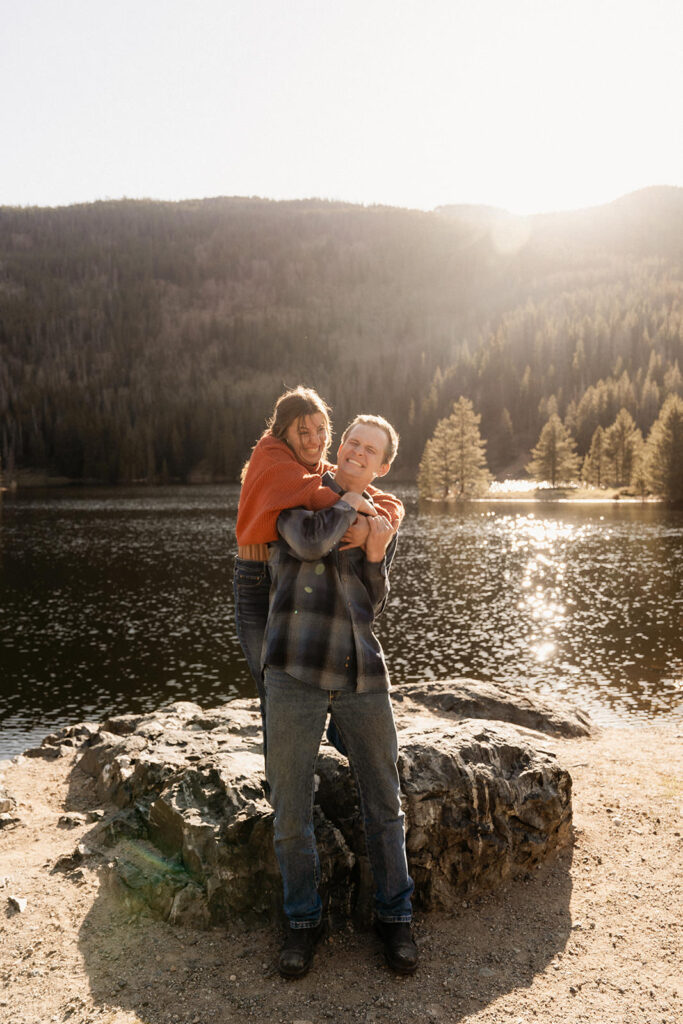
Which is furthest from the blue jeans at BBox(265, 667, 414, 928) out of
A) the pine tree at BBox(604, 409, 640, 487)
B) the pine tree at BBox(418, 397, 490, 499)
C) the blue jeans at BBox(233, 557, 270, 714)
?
the pine tree at BBox(604, 409, 640, 487)

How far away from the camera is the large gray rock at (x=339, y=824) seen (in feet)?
19.1

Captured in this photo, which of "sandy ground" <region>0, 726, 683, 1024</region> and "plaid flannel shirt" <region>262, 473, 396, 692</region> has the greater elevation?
"plaid flannel shirt" <region>262, 473, 396, 692</region>

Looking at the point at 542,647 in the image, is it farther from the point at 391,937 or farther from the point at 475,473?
the point at 475,473

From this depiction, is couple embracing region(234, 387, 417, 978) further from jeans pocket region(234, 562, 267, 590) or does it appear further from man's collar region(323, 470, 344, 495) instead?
jeans pocket region(234, 562, 267, 590)

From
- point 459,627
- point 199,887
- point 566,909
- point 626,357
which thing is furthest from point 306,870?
point 626,357

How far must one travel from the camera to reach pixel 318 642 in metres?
4.93

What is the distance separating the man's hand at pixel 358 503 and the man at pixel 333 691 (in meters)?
0.05

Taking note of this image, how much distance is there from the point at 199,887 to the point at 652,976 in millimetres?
3538

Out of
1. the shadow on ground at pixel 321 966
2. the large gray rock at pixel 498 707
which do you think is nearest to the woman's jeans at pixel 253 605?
the shadow on ground at pixel 321 966

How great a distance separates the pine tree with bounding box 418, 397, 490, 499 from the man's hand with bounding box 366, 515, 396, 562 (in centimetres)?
7774

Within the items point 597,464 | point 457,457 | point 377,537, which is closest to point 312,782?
point 377,537

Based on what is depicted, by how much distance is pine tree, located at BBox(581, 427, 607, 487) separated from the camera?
302ft

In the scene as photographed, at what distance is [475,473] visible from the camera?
84.1 metres

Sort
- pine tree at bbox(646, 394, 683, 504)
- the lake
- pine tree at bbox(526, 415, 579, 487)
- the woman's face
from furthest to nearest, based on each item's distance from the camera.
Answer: pine tree at bbox(526, 415, 579, 487) < pine tree at bbox(646, 394, 683, 504) < the lake < the woman's face
